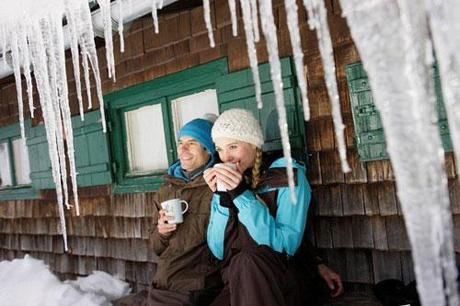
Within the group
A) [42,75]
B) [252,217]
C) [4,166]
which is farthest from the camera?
[4,166]

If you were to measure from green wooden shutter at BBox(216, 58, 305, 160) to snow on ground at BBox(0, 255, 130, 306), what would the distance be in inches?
76.6

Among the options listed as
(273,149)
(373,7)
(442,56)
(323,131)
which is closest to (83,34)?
(273,149)

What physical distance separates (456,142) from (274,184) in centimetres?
124

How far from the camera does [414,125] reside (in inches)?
49.1

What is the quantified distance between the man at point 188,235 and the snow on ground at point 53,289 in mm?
1067

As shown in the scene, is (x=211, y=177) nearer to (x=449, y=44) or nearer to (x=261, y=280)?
(x=261, y=280)

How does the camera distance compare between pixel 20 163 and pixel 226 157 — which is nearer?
pixel 226 157

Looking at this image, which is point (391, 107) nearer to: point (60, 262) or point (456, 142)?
point (456, 142)

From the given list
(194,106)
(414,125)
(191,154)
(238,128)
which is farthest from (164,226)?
(414,125)

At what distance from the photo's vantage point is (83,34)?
9.44ft

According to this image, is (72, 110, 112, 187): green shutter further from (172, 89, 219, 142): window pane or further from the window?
the window

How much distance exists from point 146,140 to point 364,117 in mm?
2091

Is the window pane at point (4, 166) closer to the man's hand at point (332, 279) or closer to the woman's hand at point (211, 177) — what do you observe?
the woman's hand at point (211, 177)

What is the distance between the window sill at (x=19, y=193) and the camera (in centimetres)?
507
